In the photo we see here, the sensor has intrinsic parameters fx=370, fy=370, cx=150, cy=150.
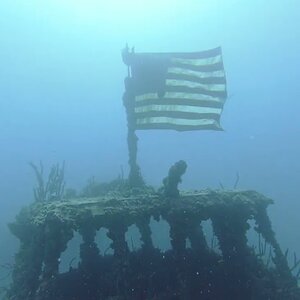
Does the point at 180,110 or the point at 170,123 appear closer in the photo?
the point at 170,123

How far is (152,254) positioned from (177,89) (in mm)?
5421

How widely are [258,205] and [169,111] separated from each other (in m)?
4.27

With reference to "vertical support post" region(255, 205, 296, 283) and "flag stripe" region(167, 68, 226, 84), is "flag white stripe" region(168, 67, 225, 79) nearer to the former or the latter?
"flag stripe" region(167, 68, 226, 84)

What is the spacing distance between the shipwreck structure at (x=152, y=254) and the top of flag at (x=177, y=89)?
2.85 meters

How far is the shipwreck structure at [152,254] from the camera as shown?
8016 mm

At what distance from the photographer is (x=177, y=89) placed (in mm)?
12477

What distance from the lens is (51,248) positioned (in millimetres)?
7789

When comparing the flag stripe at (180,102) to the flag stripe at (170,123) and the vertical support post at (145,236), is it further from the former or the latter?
the vertical support post at (145,236)

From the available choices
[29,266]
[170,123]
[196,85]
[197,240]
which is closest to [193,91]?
[196,85]

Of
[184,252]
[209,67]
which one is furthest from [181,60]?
[184,252]

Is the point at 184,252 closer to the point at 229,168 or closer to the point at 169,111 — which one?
the point at 169,111

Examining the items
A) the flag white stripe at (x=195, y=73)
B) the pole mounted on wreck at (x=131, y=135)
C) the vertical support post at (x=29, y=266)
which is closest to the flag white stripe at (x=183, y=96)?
the pole mounted on wreck at (x=131, y=135)

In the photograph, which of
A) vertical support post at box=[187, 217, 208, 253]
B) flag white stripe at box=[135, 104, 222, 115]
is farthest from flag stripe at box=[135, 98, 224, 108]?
vertical support post at box=[187, 217, 208, 253]

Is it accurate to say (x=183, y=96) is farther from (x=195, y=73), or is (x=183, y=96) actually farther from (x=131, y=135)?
(x=131, y=135)
